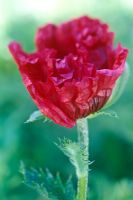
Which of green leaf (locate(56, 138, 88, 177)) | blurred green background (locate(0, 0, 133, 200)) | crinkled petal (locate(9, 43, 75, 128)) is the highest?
crinkled petal (locate(9, 43, 75, 128))

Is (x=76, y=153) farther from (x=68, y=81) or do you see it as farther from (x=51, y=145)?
(x=51, y=145)

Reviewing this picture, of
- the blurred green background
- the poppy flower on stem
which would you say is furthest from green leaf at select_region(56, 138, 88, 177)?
the blurred green background

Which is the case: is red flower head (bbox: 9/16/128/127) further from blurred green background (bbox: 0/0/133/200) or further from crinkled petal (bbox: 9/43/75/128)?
blurred green background (bbox: 0/0/133/200)

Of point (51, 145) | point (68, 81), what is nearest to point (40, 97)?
point (68, 81)

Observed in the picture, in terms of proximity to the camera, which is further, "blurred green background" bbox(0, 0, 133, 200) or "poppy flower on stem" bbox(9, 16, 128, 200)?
"blurred green background" bbox(0, 0, 133, 200)

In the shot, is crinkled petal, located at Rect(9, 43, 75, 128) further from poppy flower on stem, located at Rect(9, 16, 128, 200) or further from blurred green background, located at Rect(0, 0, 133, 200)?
blurred green background, located at Rect(0, 0, 133, 200)

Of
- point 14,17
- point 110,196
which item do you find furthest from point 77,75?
point 14,17

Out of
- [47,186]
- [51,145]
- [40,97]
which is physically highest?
[40,97]

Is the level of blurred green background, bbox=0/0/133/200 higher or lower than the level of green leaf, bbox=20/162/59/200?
lower
